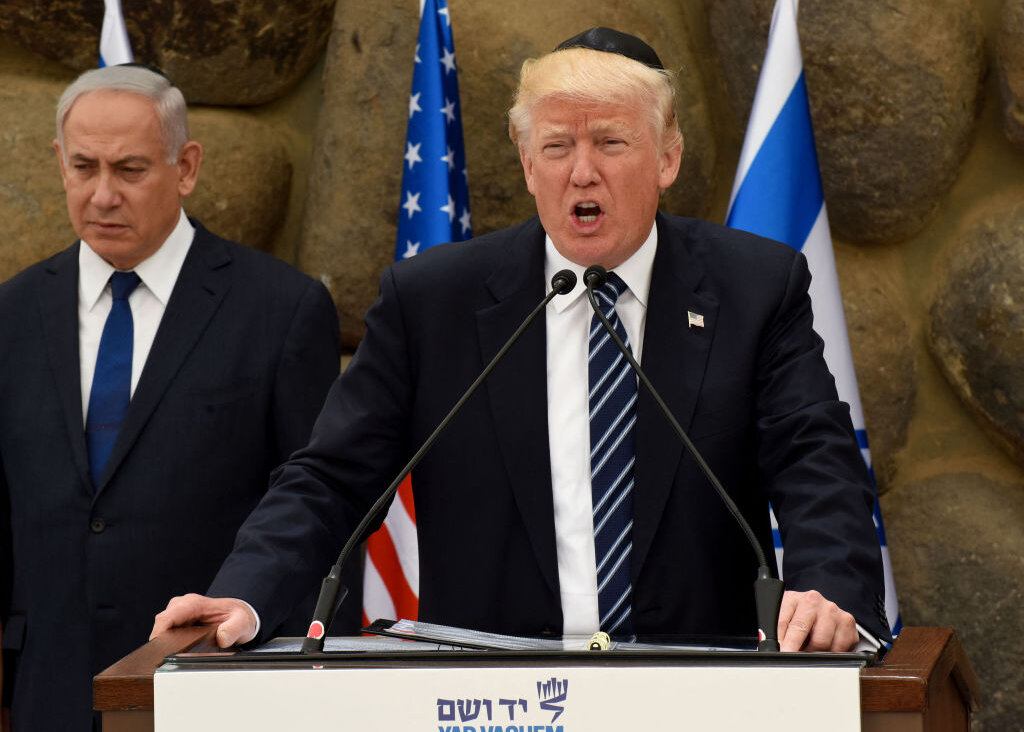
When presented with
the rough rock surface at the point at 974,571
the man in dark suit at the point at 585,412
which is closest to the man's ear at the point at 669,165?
the man in dark suit at the point at 585,412

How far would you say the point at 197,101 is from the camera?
12.1ft

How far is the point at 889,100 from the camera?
3115 millimetres

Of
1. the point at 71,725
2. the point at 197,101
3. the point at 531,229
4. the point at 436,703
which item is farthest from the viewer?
the point at 197,101

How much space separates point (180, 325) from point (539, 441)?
1062mm

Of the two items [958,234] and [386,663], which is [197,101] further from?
[386,663]

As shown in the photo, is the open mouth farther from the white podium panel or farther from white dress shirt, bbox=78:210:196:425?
white dress shirt, bbox=78:210:196:425

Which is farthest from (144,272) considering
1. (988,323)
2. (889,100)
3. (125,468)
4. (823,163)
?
(988,323)

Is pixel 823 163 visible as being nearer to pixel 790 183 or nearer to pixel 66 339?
pixel 790 183

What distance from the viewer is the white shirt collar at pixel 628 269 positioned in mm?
2160

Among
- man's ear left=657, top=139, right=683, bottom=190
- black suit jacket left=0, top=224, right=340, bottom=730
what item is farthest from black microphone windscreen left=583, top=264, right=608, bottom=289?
black suit jacket left=0, top=224, right=340, bottom=730

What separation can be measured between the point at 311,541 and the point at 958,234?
1.87 m

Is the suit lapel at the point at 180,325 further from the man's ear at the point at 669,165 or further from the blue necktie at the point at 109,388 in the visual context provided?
the man's ear at the point at 669,165

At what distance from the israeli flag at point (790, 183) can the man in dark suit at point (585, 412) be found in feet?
2.92

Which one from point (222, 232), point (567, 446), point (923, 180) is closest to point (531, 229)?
point (567, 446)
